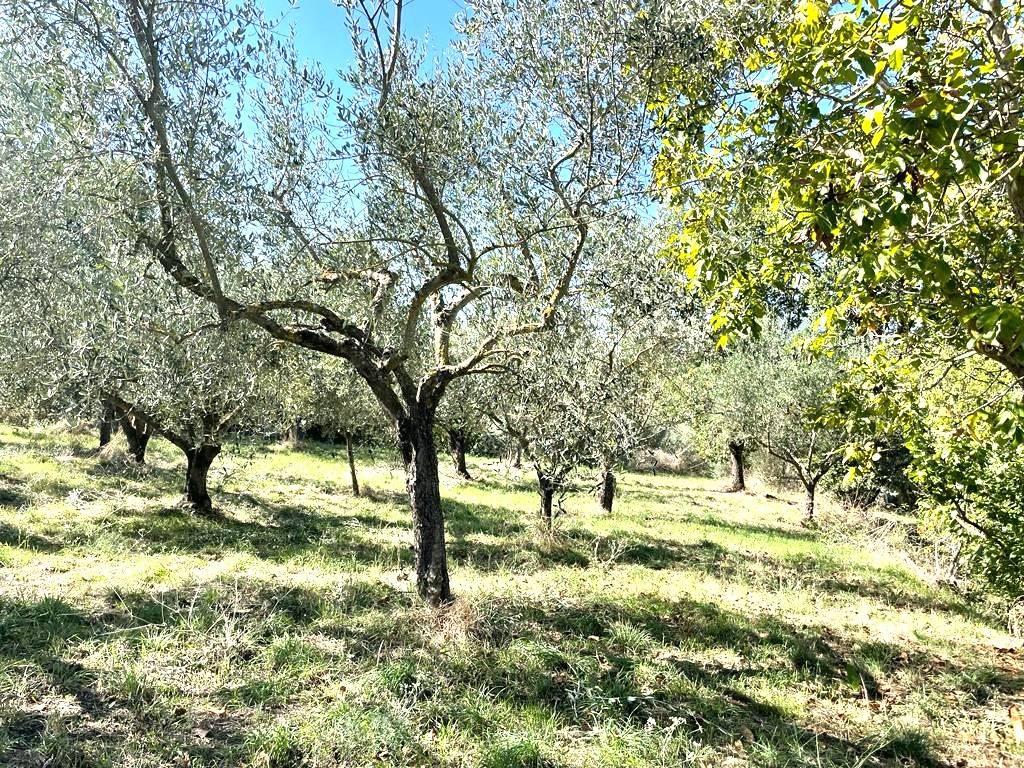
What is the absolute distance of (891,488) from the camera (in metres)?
26.2

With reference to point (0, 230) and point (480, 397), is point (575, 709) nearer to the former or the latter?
point (0, 230)

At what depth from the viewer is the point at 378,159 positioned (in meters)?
6.87

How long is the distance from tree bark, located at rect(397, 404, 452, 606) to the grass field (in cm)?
38

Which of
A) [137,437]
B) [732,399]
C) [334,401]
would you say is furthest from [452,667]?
[732,399]

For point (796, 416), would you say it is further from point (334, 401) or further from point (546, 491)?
point (334, 401)

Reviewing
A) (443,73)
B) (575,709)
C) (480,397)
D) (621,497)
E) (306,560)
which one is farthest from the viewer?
(621,497)

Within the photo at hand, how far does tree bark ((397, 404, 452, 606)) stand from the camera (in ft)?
26.9

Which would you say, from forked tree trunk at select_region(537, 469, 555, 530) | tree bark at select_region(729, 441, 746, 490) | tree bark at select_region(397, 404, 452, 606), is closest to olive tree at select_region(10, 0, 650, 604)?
tree bark at select_region(397, 404, 452, 606)

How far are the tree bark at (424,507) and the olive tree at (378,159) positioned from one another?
3 cm

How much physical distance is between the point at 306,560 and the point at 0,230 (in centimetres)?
660

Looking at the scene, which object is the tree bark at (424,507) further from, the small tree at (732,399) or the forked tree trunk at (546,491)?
the small tree at (732,399)

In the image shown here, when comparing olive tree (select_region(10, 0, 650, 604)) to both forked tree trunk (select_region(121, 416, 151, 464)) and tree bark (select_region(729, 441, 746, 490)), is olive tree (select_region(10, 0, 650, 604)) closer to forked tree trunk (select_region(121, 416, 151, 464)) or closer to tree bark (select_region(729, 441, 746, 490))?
forked tree trunk (select_region(121, 416, 151, 464))

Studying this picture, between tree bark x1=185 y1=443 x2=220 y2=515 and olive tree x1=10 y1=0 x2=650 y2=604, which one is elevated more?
olive tree x1=10 y1=0 x2=650 y2=604

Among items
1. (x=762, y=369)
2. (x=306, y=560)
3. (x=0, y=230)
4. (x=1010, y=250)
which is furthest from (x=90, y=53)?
(x=762, y=369)
